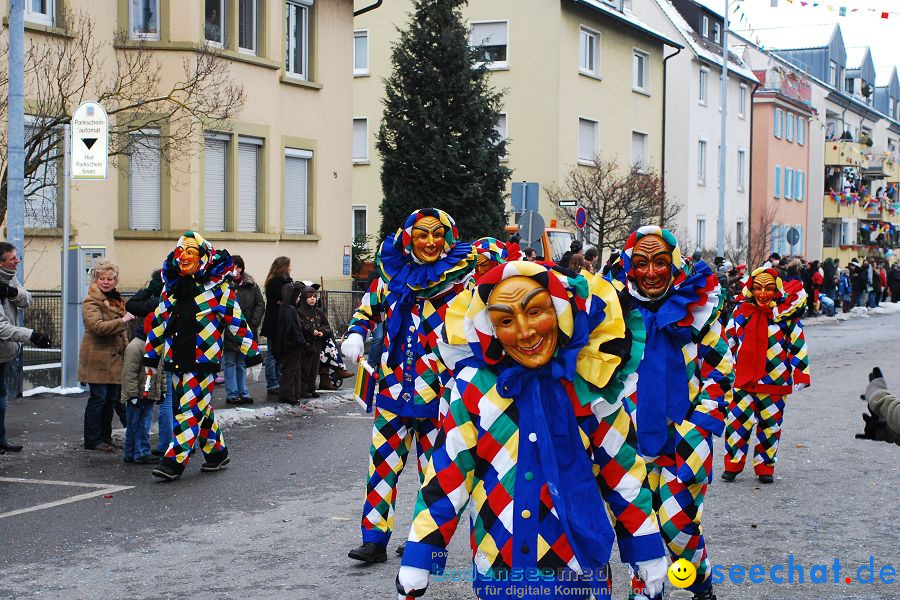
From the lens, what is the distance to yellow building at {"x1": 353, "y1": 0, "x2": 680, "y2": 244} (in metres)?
33.6

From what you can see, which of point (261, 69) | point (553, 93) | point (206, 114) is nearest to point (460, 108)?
point (553, 93)

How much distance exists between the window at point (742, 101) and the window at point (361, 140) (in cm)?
2039

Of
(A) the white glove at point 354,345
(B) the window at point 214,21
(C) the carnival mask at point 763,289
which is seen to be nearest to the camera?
(A) the white glove at point 354,345

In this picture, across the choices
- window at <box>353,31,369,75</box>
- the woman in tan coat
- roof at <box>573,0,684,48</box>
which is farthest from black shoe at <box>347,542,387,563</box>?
window at <box>353,31,369,75</box>

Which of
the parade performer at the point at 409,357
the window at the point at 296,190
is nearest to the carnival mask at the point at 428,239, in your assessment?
the parade performer at the point at 409,357

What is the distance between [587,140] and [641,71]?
5.00 m

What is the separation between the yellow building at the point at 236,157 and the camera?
57.7 ft

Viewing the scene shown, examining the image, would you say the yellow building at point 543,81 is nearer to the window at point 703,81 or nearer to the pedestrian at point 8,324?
the window at point 703,81

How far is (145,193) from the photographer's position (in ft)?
61.8

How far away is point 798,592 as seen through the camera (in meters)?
6.02

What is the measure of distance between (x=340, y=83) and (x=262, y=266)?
466 centimetres

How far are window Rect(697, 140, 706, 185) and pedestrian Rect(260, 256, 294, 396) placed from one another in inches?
1245

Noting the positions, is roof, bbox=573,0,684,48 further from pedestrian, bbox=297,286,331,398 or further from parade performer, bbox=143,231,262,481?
parade performer, bbox=143,231,262,481

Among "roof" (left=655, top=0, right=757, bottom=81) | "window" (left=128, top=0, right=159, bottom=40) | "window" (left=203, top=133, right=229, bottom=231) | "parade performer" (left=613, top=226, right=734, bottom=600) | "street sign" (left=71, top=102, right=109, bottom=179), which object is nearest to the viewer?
"parade performer" (left=613, top=226, right=734, bottom=600)
